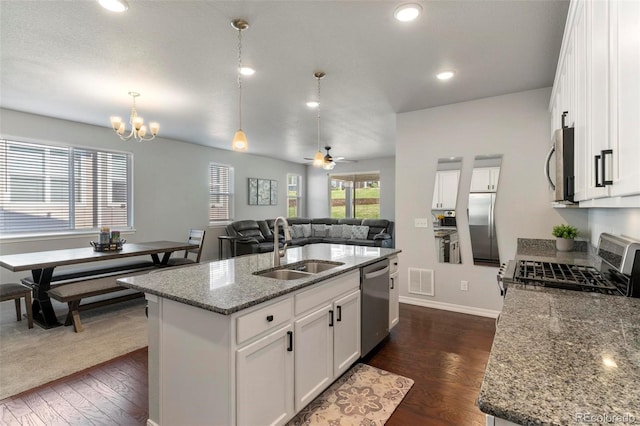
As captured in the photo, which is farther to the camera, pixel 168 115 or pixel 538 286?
pixel 168 115

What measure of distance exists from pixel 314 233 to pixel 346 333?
6373mm

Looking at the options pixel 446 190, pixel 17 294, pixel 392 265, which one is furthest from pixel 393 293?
pixel 17 294

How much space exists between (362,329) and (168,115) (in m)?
4.04

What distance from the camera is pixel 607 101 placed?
3.55 ft

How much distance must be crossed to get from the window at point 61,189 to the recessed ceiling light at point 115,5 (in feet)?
12.2

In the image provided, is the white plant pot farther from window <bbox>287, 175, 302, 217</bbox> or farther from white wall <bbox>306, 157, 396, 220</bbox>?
window <bbox>287, 175, 302, 217</bbox>

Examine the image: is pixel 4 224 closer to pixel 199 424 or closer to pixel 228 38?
pixel 228 38

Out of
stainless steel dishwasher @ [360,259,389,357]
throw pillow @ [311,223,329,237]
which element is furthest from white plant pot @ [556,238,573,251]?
throw pillow @ [311,223,329,237]

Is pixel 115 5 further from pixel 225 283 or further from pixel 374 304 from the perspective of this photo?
pixel 374 304

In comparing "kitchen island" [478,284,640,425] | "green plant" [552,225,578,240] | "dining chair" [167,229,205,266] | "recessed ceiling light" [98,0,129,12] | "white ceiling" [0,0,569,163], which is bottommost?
"dining chair" [167,229,205,266]

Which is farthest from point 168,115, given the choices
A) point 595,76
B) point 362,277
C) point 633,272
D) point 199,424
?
point 633,272

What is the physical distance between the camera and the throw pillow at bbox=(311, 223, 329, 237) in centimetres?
869

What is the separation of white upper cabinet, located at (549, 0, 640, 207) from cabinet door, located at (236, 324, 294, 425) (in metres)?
1.57

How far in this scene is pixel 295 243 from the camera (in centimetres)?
772
